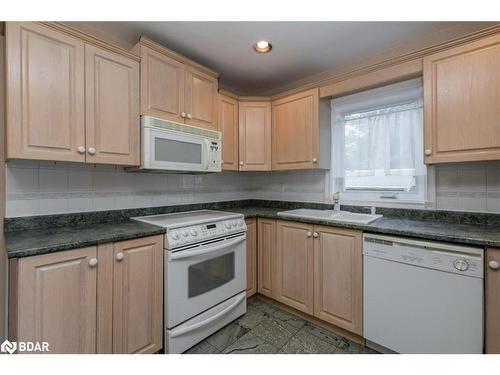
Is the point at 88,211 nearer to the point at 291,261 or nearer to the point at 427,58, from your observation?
the point at 291,261

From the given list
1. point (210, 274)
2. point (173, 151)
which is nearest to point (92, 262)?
point (210, 274)

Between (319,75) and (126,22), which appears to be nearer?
(126,22)

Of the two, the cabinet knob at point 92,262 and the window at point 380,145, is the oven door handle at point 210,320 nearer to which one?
the cabinet knob at point 92,262

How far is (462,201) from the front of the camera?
5.61 feet

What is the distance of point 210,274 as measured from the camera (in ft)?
5.78

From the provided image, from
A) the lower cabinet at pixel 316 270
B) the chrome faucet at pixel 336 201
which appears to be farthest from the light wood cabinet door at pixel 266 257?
the chrome faucet at pixel 336 201

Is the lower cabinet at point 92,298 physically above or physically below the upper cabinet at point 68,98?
below

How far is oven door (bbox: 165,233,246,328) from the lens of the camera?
5.00 feet

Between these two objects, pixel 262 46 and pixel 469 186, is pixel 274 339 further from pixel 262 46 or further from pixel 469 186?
pixel 262 46

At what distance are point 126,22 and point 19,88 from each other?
2.61 ft

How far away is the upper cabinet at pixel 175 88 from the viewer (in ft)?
5.51

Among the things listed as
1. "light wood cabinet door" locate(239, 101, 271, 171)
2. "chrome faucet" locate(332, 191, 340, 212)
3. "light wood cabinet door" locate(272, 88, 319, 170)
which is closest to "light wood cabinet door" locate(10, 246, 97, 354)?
"light wood cabinet door" locate(239, 101, 271, 171)

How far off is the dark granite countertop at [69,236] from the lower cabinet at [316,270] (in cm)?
107

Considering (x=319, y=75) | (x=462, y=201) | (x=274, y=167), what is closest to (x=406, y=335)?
(x=462, y=201)
